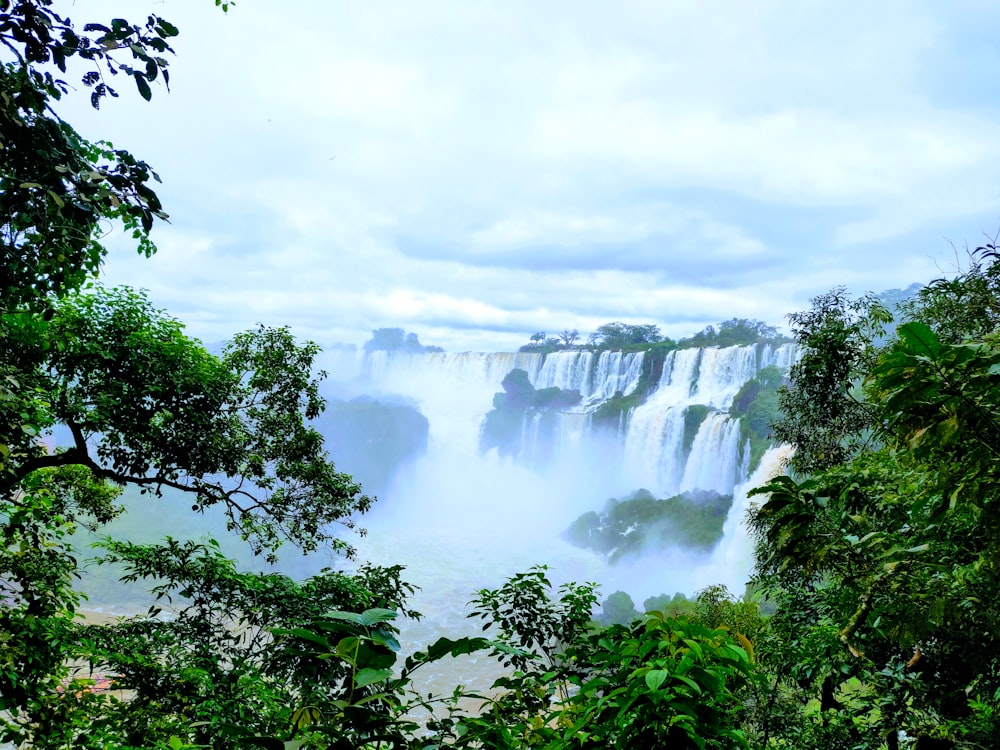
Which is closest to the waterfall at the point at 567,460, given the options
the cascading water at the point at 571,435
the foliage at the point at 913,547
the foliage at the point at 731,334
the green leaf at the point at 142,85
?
the cascading water at the point at 571,435

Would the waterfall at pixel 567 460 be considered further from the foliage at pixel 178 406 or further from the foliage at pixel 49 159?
the foliage at pixel 49 159

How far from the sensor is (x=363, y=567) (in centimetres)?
441

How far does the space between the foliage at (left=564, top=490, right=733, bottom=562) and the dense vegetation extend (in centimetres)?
1450

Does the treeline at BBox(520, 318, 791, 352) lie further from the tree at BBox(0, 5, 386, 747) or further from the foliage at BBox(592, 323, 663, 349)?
the tree at BBox(0, 5, 386, 747)

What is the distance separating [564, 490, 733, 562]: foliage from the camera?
68.2 ft

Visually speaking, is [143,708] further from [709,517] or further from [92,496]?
[709,517]

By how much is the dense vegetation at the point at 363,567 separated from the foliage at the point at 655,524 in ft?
47.6

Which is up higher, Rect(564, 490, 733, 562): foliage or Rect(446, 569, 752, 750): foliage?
Rect(446, 569, 752, 750): foliage

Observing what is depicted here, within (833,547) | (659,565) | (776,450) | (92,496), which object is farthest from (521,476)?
(833,547)

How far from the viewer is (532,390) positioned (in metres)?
30.0

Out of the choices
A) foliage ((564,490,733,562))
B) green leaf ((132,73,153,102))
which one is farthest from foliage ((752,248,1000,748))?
foliage ((564,490,733,562))

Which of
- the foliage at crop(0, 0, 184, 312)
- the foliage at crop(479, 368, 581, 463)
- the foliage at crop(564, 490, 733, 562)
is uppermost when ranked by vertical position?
the foliage at crop(0, 0, 184, 312)

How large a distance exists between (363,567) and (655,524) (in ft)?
64.6

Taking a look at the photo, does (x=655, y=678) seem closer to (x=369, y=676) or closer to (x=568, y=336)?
(x=369, y=676)
